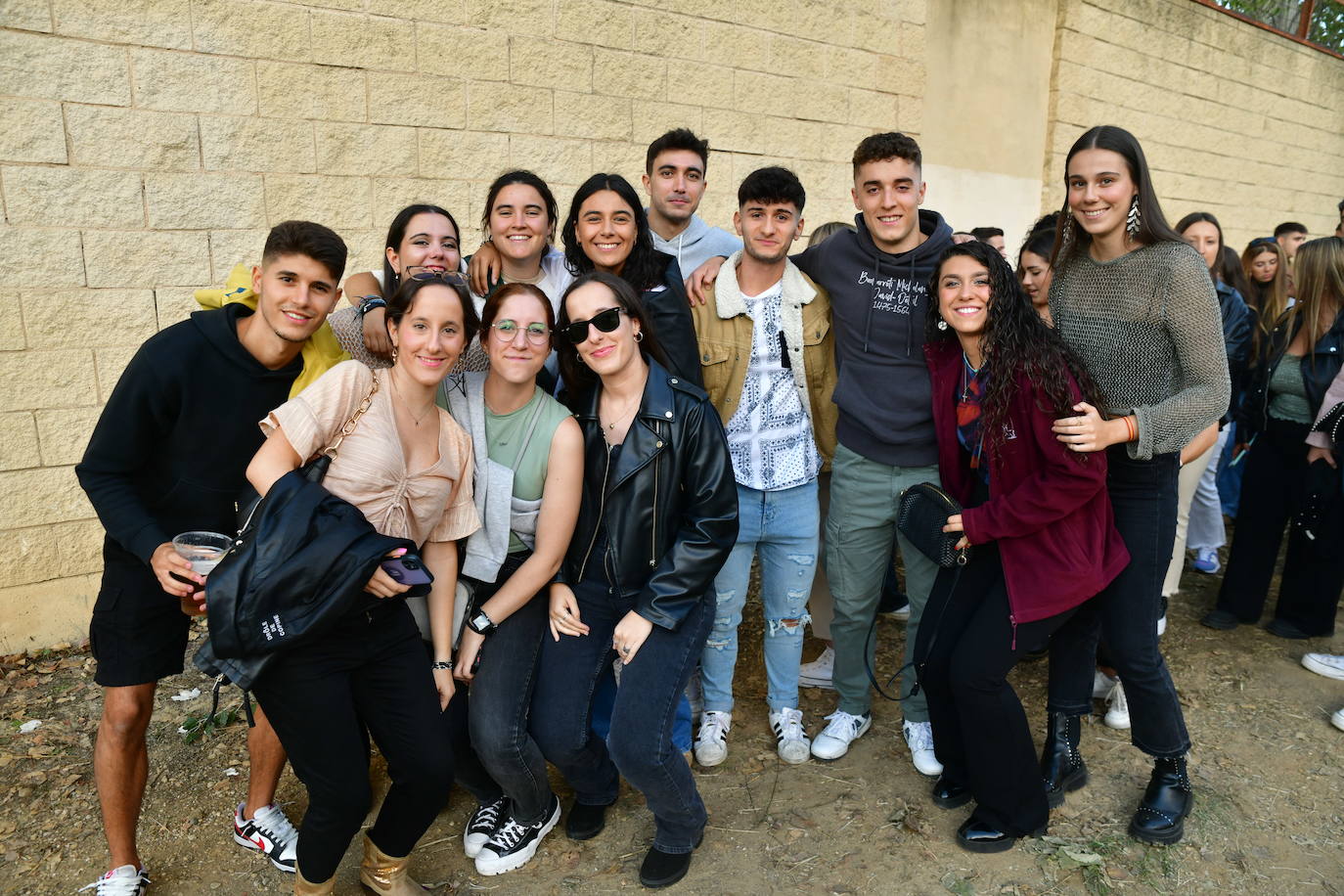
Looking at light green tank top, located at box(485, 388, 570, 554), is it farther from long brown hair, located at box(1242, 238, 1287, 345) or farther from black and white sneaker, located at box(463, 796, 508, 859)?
long brown hair, located at box(1242, 238, 1287, 345)

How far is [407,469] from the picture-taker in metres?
2.57

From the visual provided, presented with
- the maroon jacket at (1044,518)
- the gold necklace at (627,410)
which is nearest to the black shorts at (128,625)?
the gold necklace at (627,410)

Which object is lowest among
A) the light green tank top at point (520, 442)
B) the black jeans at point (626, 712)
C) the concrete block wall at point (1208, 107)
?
the black jeans at point (626, 712)

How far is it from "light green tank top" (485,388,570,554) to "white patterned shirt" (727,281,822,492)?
83 cm

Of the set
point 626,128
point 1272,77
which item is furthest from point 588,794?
point 1272,77

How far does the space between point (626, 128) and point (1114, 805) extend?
4.43 meters

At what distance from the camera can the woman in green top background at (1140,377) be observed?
107 inches

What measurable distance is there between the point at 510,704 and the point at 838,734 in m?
1.47

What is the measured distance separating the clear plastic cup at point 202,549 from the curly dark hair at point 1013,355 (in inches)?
92.8

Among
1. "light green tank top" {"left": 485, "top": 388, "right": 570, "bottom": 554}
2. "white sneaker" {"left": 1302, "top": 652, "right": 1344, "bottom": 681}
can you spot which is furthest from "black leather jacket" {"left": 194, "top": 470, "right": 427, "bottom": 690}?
"white sneaker" {"left": 1302, "top": 652, "right": 1344, "bottom": 681}

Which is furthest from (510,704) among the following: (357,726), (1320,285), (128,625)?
(1320,285)

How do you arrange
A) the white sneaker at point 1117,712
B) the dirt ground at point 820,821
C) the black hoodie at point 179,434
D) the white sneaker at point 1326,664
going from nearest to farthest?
the black hoodie at point 179,434 < the dirt ground at point 820,821 < the white sneaker at point 1117,712 < the white sneaker at point 1326,664

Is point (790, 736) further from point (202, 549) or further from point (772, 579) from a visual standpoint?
point (202, 549)

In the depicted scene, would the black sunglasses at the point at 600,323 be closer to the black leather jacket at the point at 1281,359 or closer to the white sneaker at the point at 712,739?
the white sneaker at the point at 712,739
